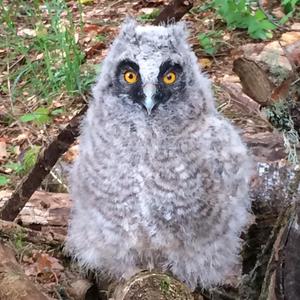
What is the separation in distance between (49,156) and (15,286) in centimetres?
Answer: 75

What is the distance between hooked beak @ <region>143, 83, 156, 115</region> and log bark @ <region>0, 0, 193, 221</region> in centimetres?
53

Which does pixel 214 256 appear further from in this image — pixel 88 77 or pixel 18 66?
pixel 18 66

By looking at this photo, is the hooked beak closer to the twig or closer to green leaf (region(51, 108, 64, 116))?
the twig

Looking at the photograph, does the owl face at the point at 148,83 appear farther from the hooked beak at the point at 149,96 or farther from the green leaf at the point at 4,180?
the green leaf at the point at 4,180

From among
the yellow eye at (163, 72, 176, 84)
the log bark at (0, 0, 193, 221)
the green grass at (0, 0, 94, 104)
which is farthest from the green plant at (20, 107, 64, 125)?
the yellow eye at (163, 72, 176, 84)

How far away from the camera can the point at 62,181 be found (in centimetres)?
367

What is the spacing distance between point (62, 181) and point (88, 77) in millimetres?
1393

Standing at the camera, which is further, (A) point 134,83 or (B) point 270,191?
(B) point 270,191

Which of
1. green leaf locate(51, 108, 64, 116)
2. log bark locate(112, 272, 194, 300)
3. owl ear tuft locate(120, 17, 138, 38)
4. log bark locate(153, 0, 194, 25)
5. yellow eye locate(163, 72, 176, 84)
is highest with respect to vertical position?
owl ear tuft locate(120, 17, 138, 38)

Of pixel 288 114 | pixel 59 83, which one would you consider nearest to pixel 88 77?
pixel 59 83

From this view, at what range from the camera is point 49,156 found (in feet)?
9.83

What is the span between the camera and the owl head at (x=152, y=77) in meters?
2.48

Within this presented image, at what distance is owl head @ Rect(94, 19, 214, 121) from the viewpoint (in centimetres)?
248

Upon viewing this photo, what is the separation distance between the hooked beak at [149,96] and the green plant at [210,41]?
2722 millimetres
